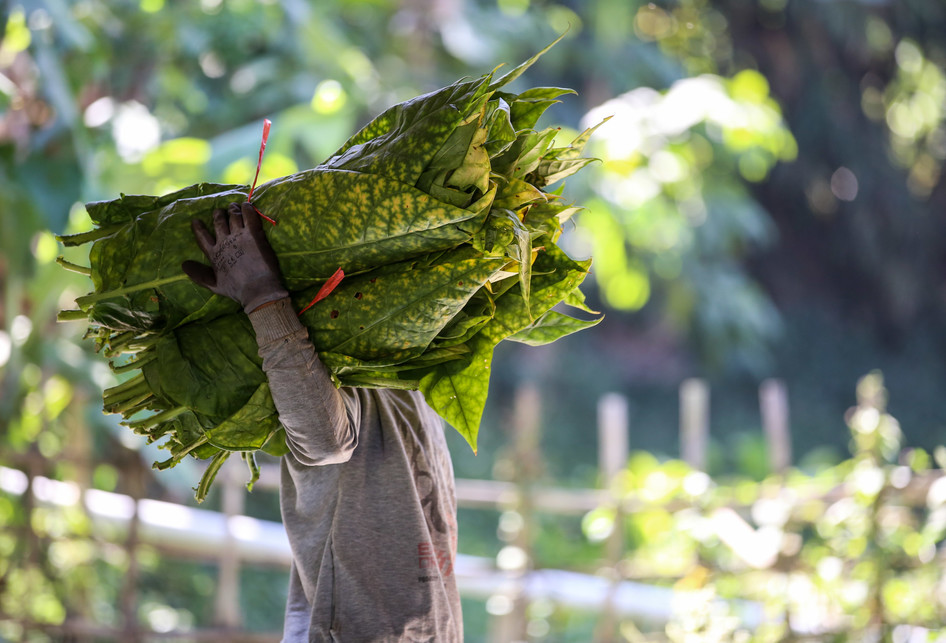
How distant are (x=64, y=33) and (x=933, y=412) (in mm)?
7529

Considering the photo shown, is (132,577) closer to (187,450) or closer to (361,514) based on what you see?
(361,514)

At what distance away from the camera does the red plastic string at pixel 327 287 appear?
101 cm

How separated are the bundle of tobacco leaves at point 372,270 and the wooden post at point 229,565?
6.73ft

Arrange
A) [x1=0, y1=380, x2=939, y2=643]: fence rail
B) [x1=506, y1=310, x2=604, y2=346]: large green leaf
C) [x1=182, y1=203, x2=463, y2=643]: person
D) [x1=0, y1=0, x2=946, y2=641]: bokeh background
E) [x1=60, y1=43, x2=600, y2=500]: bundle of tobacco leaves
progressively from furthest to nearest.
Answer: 1. [x1=0, y1=380, x2=939, y2=643]: fence rail
2. [x1=0, y1=0, x2=946, y2=641]: bokeh background
3. [x1=506, y1=310, x2=604, y2=346]: large green leaf
4. [x1=182, y1=203, x2=463, y2=643]: person
5. [x1=60, y1=43, x2=600, y2=500]: bundle of tobacco leaves

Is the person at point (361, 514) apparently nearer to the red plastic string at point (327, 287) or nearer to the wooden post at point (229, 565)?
Answer: the red plastic string at point (327, 287)

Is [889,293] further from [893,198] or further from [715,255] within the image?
[715,255]

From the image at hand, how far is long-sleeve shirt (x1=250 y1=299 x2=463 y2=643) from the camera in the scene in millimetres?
1192

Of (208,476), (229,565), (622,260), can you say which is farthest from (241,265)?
(622,260)

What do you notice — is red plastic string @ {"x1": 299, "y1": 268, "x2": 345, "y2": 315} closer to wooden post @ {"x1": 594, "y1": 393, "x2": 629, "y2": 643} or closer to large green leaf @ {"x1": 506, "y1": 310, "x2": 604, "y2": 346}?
large green leaf @ {"x1": 506, "y1": 310, "x2": 604, "y2": 346}

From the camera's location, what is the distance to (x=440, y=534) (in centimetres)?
131

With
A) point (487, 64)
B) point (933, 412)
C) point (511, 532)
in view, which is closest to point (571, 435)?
point (933, 412)

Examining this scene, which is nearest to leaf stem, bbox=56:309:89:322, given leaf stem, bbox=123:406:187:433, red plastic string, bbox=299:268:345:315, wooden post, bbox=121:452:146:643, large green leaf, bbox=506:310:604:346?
leaf stem, bbox=123:406:187:433

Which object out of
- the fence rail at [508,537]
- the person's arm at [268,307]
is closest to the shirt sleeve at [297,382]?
the person's arm at [268,307]

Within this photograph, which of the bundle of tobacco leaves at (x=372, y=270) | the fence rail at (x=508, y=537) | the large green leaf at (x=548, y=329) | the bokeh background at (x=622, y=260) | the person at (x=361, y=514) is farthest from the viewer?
the fence rail at (x=508, y=537)
